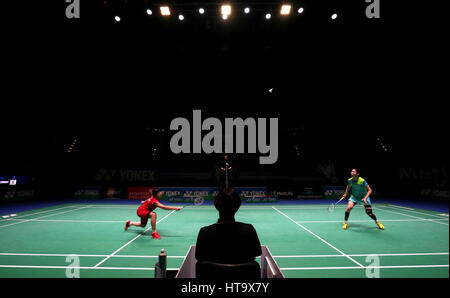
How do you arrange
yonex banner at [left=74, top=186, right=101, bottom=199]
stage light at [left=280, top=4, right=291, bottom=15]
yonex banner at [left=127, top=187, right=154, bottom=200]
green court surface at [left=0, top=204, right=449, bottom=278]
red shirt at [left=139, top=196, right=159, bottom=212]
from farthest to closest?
yonex banner at [left=127, top=187, right=154, bottom=200], yonex banner at [left=74, top=186, right=101, bottom=199], stage light at [left=280, top=4, right=291, bottom=15], red shirt at [left=139, top=196, right=159, bottom=212], green court surface at [left=0, top=204, right=449, bottom=278]

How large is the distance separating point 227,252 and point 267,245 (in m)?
4.31

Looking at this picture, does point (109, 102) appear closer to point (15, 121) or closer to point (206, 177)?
point (15, 121)

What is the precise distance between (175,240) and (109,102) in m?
13.0

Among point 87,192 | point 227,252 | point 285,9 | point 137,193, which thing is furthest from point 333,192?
point 87,192

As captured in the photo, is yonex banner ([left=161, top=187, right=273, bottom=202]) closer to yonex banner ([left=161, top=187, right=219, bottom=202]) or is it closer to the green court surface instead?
yonex banner ([left=161, top=187, right=219, bottom=202])

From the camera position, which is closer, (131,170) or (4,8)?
(4,8)

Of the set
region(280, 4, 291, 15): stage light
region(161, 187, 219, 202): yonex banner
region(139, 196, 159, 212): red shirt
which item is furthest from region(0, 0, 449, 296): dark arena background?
region(139, 196, 159, 212): red shirt

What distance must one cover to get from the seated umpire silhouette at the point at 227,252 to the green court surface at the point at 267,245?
2695mm

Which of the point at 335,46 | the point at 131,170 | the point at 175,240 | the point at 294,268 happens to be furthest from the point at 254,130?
the point at 294,268

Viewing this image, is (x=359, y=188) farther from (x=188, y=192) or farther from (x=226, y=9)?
(x=188, y=192)

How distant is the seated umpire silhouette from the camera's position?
169 cm

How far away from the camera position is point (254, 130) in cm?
1764

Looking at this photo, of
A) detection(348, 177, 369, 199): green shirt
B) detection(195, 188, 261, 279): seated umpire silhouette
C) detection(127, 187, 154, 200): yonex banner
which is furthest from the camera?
detection(127, 187, 154, 200): yonex banner

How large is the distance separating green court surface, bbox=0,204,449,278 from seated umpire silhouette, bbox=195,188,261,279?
2695 mm
